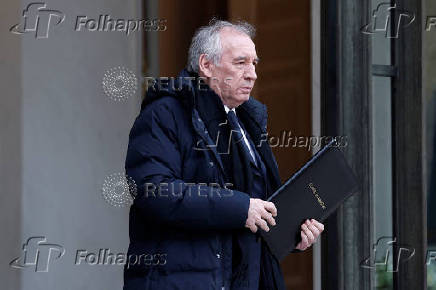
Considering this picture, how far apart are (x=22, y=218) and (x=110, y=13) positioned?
1236 millimetres

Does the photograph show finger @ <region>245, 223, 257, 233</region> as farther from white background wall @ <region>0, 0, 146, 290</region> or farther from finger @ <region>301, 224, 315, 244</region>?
white background wall @ <region>0, 0, 146, 290</region>

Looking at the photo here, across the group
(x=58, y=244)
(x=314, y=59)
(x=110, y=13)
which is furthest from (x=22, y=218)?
(x=314, y=59)

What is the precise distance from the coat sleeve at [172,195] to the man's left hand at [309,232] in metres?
0.29

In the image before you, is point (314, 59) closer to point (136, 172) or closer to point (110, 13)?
point (110, 13)

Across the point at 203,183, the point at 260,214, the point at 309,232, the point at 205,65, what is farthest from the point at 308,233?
the point at 205,65

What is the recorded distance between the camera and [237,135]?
3955 mm

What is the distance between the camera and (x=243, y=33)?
3.99 m

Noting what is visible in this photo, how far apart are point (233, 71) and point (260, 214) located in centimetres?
53
